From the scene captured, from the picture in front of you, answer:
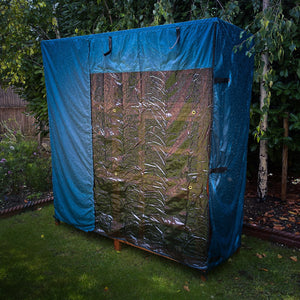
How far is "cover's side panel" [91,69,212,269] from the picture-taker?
9.00ft

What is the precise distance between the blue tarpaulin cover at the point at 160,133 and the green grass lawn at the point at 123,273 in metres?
0.20

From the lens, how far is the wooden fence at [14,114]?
9.64 meters

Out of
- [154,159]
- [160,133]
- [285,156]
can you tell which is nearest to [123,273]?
[154,159]

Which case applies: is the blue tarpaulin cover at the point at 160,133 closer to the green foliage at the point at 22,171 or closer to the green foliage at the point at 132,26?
the green foliage at the point at 132,26

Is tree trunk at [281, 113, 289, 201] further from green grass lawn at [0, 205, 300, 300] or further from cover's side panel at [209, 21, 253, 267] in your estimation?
cover's side panel at [209, 21, 253, 267]

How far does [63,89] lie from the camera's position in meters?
3.72

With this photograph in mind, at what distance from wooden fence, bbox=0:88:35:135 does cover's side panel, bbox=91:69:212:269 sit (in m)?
6.33

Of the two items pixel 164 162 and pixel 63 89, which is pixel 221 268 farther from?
pixel 63 89

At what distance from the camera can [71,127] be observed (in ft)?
12.1

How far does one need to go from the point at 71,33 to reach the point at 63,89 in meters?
2.54

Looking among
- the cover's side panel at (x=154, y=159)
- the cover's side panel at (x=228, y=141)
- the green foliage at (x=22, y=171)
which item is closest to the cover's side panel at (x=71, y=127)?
the cover's side panel at (x=154, y=159)

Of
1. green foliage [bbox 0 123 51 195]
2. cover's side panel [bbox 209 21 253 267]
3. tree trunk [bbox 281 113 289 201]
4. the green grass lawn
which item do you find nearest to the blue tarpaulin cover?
cover's side panel [bbox 209 21 253 267]

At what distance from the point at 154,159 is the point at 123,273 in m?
1.14

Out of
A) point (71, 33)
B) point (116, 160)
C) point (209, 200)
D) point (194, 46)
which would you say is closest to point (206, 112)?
point (194, 46)
